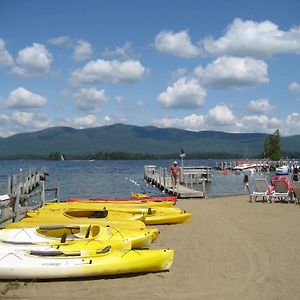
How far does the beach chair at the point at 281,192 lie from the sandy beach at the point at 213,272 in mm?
5070

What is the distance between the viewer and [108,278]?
7676 mm

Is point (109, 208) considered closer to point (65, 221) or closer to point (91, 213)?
point (91, 213)

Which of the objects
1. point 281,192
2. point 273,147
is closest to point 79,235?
point 281,192

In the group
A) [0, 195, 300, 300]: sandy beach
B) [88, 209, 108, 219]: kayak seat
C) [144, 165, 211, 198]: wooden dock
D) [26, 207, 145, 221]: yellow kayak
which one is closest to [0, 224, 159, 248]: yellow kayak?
[0, 195, 300, 300]: sandy beach

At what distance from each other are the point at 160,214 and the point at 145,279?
6172 millimetres

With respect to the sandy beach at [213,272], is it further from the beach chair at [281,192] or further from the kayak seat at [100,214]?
the beach chair at [281,192]

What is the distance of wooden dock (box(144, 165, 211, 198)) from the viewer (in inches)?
894

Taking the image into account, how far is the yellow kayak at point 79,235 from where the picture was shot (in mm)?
8929

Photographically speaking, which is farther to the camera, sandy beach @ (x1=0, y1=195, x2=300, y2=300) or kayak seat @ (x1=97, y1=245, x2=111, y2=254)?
kayak seat @ (x1=97, y1=245, x2=111, y2=254)

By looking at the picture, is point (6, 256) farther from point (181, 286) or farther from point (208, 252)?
point (208, 252)

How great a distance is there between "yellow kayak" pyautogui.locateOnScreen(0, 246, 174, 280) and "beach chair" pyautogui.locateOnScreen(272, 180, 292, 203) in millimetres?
11196

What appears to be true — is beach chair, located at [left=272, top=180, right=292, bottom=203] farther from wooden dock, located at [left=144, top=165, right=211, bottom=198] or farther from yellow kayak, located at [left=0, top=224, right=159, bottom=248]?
yellow kayak, located at [left=0, top=224, right=159, bottom=248]

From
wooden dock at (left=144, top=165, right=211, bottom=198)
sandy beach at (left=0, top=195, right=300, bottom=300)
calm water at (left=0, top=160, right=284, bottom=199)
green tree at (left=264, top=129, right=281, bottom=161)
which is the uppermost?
green tree at (left=264, top=129, right=281, bottom=161)

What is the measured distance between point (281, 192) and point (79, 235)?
36.7 feet
